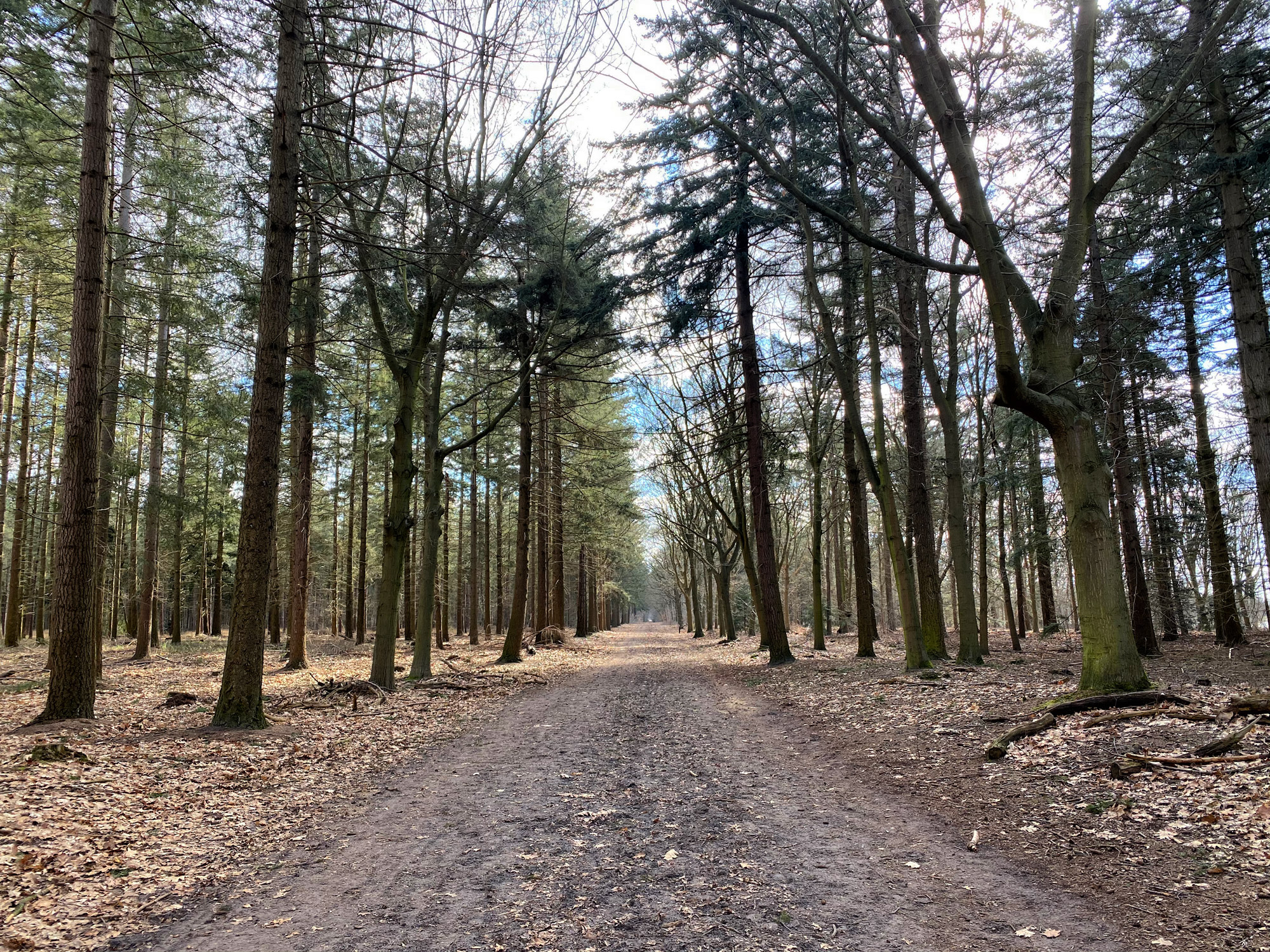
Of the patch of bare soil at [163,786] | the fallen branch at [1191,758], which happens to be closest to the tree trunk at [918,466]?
the fallen branch at [1191,758]

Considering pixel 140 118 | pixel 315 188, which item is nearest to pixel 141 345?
pixel 140 118

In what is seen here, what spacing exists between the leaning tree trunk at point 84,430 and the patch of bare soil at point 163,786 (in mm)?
649

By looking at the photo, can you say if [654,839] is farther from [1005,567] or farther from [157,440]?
[157,440]

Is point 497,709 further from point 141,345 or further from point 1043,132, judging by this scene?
point 1043,132

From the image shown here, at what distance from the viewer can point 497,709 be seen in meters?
10.4

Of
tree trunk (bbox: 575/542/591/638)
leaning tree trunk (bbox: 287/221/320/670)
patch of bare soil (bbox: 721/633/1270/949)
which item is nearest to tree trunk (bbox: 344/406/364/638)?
leaning tree trunk (bbox: 287/221/320/670)

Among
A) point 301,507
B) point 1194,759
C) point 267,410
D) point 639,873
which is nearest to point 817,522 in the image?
point 301,507

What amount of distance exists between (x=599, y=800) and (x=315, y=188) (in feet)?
35.1

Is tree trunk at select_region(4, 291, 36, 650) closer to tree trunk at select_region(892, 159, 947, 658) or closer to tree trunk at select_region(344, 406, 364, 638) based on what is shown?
tree trunk at select_region(344, 406, 364, 638)

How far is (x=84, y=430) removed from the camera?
303 inches

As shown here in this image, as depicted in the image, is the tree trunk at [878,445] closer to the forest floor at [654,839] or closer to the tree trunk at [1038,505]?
the forest floor at [654,839]

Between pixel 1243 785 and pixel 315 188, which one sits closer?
pixel 1243 785

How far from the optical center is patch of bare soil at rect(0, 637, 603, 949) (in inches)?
138

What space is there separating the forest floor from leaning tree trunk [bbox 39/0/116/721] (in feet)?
2.74
